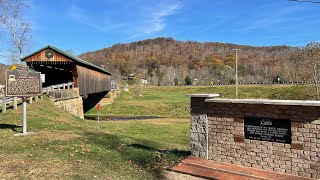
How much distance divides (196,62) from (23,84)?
484 feet

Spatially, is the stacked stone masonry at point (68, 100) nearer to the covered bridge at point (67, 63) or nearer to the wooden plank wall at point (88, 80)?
the covered bridge at point (67, 63)

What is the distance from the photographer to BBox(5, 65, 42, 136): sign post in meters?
10.7

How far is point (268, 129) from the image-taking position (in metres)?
7.10

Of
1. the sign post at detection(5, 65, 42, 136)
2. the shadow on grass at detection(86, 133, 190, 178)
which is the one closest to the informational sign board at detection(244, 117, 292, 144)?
the shadow on grass at detection(86, 133, 190, 178)

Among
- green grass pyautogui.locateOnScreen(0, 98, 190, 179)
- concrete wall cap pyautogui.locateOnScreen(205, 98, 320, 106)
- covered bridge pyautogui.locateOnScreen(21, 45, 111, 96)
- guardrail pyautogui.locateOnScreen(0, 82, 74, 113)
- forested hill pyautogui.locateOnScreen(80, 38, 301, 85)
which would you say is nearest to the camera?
concrete wall cap pyautogui.locateOnScreen(205, 98, 320, 106)

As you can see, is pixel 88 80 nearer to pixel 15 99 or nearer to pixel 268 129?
pixel 15 99

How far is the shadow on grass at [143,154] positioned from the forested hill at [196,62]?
7988cm

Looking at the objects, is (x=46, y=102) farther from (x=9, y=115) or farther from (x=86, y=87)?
(x=86, y=87)

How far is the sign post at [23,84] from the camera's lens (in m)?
10.7

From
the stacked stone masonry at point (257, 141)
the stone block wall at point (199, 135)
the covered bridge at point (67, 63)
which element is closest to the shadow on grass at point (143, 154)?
the stone block wall at point (199, 135)

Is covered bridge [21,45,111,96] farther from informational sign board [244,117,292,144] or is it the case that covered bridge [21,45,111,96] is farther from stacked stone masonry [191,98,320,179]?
informational sign board [244,117,292,144]

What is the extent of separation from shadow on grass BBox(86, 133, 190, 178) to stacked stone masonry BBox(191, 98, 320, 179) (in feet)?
2.85

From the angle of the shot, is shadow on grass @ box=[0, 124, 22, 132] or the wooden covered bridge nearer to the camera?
shadow on grass @ box=[0, 124, 22, 132]

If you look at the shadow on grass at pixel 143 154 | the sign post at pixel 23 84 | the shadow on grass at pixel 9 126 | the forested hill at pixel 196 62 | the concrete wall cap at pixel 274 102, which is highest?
the forested hill at pixel 196 62
